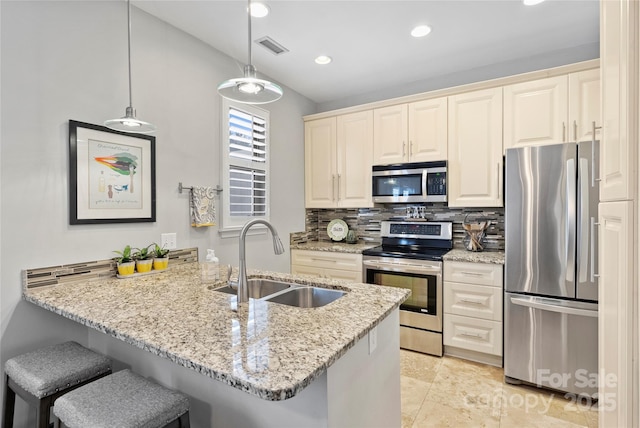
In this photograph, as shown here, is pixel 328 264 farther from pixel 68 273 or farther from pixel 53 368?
pixel 53 368

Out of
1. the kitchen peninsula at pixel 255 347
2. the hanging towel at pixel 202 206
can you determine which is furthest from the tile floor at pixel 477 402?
Answer: the hanging towel at pixel 202 206

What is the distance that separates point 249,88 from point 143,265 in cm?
130

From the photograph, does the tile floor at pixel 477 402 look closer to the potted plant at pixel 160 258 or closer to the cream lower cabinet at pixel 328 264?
the cream lower cabinet at pixel 328 264

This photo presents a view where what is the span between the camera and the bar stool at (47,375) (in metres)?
1.29

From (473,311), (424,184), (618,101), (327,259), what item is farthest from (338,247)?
(618,101)

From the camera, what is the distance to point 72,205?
5.89 feet

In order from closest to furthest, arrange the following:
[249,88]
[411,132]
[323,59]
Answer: [249,88]
[323,59]
[411,132]

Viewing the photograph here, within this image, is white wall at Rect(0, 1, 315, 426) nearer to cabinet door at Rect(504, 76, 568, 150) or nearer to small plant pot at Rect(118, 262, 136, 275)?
small plant pot at Rect(118, 262, 136, 275)

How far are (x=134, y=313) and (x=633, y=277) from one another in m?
1.63

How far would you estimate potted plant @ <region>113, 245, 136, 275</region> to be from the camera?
192cm

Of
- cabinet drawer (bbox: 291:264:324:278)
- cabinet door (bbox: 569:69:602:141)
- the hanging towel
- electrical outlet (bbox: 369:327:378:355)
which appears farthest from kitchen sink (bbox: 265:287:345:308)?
cabinet door (bbox: 569:69:602:141)

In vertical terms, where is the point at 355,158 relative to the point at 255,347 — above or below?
above

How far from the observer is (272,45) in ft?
8.43

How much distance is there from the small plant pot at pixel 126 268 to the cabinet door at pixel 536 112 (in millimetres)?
2965
